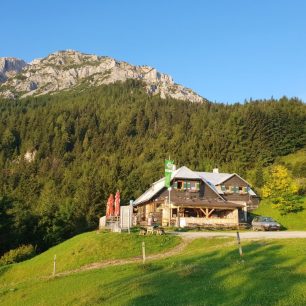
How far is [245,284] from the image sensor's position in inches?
571

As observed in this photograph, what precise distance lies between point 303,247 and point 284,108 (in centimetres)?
12572

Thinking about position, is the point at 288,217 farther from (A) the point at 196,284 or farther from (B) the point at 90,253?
(A) the point at 196,284

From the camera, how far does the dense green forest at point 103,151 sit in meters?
58.8

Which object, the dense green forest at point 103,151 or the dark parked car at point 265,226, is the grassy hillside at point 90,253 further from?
the dense green forest at point 103,151

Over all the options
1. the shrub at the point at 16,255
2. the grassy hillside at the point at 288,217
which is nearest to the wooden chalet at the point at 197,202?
the grassy hillside at the point at 288,217

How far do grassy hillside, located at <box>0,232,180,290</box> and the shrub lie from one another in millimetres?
5606

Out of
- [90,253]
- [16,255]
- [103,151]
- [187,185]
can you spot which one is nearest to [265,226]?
[187,185]

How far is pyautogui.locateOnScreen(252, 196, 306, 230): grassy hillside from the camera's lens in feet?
175

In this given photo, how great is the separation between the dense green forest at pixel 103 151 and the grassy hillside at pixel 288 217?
2661 centimetres

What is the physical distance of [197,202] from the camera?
53906 millimetres

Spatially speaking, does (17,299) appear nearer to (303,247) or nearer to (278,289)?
(278,289)

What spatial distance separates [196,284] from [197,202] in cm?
3854

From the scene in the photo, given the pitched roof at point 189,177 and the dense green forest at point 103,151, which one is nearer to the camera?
the pitched roof at point 189,177

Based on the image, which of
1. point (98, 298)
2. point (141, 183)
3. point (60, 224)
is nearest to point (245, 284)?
point (98, 298)
